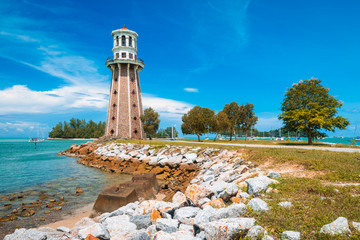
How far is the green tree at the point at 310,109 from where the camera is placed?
25.9m

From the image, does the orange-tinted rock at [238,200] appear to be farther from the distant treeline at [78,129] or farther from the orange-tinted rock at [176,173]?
the distant treeline at [78,129]

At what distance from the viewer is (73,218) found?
34.6 feet

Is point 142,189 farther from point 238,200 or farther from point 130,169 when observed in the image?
point 130,169

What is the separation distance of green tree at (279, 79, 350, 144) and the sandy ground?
2630 centimetres

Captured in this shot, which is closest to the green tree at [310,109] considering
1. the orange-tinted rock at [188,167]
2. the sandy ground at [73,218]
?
the orange-tinted rock at [188,167]

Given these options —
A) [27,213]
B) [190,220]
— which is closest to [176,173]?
[27,213]

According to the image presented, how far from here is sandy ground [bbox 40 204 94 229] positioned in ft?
31.6

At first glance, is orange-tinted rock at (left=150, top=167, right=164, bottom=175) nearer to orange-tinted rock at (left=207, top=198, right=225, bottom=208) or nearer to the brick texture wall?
orange-tinted rock at (left=207, top=198, right=225, bottom=208)

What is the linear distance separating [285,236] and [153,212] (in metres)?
4.21

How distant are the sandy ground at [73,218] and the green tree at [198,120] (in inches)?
1286

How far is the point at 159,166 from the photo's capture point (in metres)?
22.0

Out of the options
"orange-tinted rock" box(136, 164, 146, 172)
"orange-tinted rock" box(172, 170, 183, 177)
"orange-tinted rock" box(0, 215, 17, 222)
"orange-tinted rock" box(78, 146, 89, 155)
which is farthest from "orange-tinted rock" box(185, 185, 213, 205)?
"orange-tinted rock" box(78, 146, 89, 155)

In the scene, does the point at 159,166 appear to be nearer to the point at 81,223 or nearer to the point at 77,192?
the point at 77,192

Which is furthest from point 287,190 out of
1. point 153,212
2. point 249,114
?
point 249,114
